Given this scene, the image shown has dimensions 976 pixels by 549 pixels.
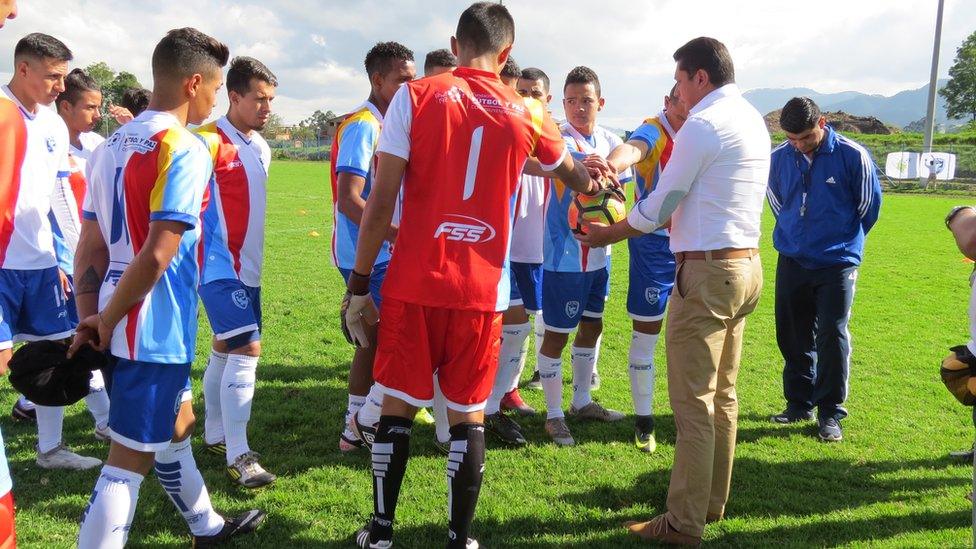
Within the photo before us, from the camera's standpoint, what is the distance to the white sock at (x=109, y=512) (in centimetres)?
259

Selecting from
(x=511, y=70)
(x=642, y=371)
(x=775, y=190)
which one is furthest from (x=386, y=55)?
(x=775, y=190)

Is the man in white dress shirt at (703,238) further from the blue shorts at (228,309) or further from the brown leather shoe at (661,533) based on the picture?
the blue shorts at (228,309)

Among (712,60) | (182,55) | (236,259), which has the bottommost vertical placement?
(236,259)

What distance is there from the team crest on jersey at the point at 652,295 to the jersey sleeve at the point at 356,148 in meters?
2.27

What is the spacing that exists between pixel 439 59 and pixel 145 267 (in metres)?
3.28

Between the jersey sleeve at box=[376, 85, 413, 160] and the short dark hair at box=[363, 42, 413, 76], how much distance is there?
1.78 metres

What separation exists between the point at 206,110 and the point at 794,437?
4769 mm

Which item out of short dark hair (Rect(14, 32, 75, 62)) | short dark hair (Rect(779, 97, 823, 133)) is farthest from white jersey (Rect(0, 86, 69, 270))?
short dark hair (Rect(779, 97, 823, 133))

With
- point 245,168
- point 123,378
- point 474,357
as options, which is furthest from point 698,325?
point 245,168

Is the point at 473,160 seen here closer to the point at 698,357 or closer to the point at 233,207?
the point at 698,357

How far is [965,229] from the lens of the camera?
102 inches

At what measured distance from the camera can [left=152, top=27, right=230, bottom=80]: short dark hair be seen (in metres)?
2.71

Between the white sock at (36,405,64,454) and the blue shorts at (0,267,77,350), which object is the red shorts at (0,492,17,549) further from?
the white sock at (36,405,64,454)

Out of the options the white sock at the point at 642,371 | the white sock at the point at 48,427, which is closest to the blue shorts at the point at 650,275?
the white sock at the point at 642,371
